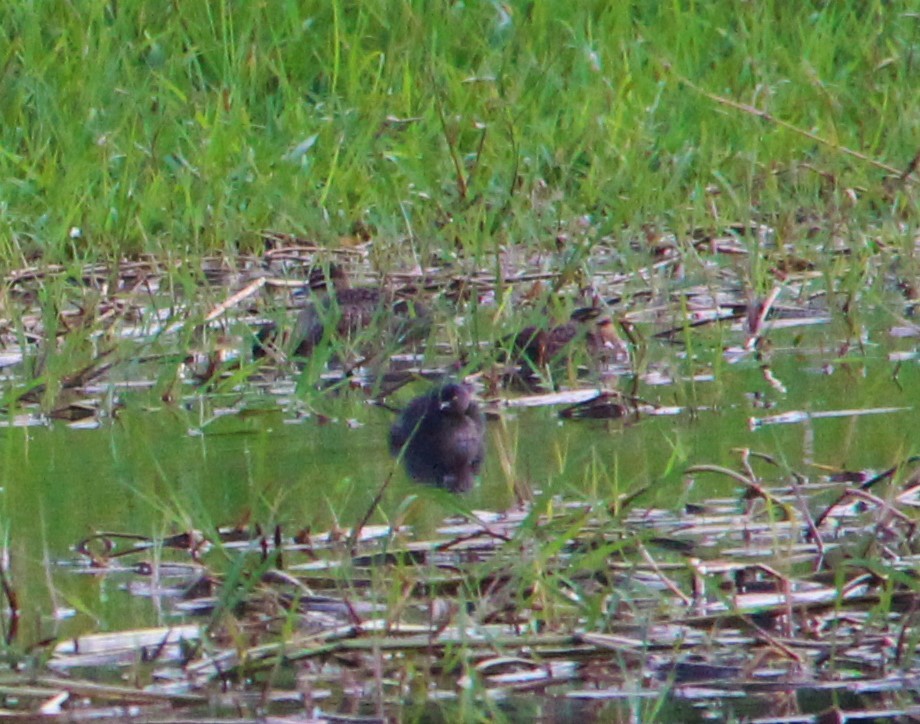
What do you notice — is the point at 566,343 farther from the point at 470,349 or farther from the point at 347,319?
the point at 347,319

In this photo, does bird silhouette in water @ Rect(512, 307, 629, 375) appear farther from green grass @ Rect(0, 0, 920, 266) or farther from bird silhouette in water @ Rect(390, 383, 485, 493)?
green grass @ Rect(0, 0, 920, 266)

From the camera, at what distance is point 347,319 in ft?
21.7

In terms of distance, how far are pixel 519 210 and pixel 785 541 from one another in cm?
406

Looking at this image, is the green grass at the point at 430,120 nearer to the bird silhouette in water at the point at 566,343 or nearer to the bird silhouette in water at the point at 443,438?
the bird silhouette in water at the point at 566,343

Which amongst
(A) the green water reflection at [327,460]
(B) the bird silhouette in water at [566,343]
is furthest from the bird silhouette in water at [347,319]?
(A) the green water reflection at [327,460]

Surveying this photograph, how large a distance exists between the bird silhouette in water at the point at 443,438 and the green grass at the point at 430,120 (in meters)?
2.23

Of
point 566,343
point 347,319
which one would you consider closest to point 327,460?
point 566,343

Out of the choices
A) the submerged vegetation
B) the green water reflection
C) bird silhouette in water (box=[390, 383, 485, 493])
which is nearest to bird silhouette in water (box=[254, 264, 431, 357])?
the submerged vegetation

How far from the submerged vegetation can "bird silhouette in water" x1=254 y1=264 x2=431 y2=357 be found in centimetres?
3

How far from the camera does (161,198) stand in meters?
8.12

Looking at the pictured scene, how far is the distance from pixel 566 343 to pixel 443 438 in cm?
120

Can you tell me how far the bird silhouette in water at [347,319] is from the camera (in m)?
6.25

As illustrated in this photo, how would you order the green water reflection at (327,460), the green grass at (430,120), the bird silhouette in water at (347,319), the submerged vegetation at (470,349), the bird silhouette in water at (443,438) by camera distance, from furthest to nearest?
the green grass at (430,120), the bird silhouette in water at (347,319), the bird silhouette in water at (443,438), the green water reflection at (327,460), the submerged vegetation at (470,349)

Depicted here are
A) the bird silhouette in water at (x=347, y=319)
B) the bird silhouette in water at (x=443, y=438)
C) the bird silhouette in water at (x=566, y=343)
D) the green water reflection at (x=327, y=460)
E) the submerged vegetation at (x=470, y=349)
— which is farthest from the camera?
the bird silhouette in water at (x=347, y=319)
